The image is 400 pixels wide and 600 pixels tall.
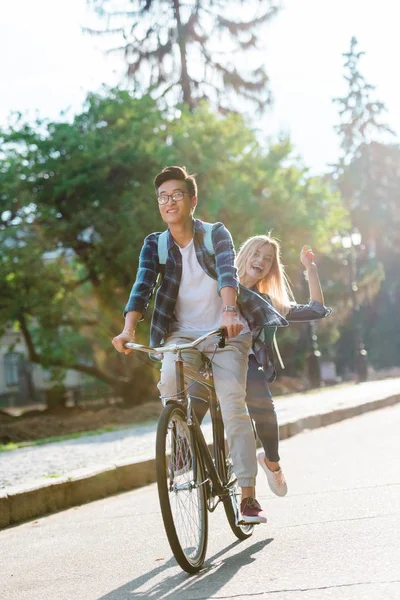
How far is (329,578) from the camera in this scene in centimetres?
418

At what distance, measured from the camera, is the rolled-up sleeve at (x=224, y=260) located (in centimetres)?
506

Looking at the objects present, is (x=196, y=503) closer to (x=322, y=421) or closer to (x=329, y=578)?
(x=329, y=578)

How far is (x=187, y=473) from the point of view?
16.0 ft

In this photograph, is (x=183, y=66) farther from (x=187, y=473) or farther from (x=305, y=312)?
(x=187, y=473)

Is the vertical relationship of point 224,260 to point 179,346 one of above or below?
Answer: above

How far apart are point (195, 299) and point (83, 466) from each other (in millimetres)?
4708

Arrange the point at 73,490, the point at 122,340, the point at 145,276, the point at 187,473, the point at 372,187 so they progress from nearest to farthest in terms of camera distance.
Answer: the point at 187,473 → the point at 122,340 → the point at 145,276 → the point at 73,490 → the point at 372,187

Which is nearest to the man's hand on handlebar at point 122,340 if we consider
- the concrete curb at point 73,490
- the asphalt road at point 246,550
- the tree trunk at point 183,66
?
the asphalt road at point 246,550

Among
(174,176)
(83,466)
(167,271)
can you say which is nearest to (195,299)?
(167,271)

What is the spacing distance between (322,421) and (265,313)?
335 inches

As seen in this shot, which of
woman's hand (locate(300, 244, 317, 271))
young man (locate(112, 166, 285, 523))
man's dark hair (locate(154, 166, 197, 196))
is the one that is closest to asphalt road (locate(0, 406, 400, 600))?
→ young man (locate(112, 166, 285, 523))

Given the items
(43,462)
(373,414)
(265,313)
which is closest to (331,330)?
(373,414)

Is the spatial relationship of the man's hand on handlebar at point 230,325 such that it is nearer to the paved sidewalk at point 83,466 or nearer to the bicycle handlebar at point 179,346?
the bicycle handlebar at point 179,346

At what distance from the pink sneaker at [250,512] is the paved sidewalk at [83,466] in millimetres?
2708
